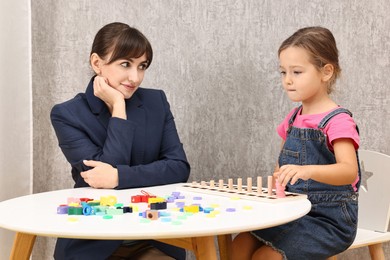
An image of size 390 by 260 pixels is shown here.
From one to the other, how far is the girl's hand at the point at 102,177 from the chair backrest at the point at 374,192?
2.82 ft

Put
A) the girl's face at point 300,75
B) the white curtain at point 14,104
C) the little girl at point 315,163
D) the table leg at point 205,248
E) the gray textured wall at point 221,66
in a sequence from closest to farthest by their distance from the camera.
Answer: the table leg at point 205,248, the little girl at point 315,163, the girl's face at point 300,75, the gray textured wall at point 221,66, the white curtain at point 14,104

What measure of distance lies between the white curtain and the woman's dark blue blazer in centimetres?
64

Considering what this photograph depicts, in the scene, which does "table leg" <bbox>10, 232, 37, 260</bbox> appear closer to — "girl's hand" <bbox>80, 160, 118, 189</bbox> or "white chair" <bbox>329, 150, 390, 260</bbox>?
"girl's hand" <bbox>80, 160, 118, 189</bbox>

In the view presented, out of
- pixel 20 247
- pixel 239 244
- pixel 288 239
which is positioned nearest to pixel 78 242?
pixel 20 247

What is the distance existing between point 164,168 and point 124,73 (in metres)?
0.32

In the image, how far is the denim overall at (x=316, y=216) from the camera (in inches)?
61.8

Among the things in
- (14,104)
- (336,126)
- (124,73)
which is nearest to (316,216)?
(336,126)

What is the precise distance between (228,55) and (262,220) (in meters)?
1.17

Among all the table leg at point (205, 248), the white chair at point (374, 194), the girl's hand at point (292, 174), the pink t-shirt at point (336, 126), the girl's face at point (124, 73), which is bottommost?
the white chair at point (374, 194)

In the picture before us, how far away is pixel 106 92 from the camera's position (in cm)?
188

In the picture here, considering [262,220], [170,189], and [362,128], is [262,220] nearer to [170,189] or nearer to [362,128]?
[170,189]

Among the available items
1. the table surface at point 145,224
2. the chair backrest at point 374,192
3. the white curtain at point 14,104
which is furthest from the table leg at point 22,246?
the chair backrest at point 374,192

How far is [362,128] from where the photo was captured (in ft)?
7.00

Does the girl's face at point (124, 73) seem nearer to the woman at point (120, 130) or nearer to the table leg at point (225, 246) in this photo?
the woman at point (120, 130)
